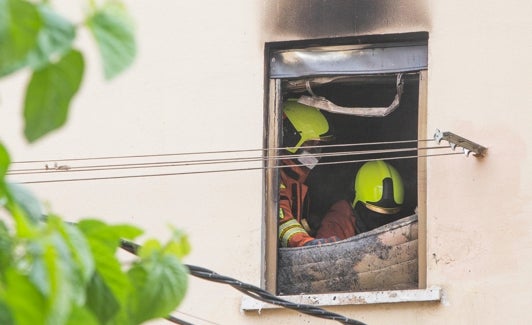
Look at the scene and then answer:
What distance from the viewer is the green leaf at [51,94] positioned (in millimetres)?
2846

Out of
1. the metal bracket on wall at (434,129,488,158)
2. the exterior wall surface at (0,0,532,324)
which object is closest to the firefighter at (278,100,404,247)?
the exterior wall surface at (0,0,532,324)

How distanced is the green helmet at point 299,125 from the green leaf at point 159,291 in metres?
6.73

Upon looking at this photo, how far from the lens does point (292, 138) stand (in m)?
10.0

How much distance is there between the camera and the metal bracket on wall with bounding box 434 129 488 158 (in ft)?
28.2

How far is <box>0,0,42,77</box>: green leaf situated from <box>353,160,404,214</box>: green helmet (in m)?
7.40

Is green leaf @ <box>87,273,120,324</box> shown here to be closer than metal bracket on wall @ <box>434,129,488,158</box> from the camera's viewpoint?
Yes

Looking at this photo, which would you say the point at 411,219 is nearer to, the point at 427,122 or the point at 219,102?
the point at 427,122

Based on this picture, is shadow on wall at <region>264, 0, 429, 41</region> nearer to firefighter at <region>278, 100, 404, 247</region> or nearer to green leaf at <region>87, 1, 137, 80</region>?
firefighter at <region>278, 100, 404, 247</region>

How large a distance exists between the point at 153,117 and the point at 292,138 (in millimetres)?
958

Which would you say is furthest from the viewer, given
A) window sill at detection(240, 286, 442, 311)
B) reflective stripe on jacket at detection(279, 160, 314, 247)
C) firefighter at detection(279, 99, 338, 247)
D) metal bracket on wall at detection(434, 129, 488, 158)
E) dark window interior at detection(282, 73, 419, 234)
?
dark window interior at detection(282, 73, 419, 234)

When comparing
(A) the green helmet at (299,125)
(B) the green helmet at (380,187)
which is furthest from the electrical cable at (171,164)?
(B) the green helmet at (380,187)

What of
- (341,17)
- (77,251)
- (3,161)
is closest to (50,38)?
(3,161)

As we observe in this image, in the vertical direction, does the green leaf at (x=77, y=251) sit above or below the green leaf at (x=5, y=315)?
above

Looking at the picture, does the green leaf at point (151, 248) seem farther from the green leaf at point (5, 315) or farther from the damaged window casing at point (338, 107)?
the damaged window casing at point (338, 107)
